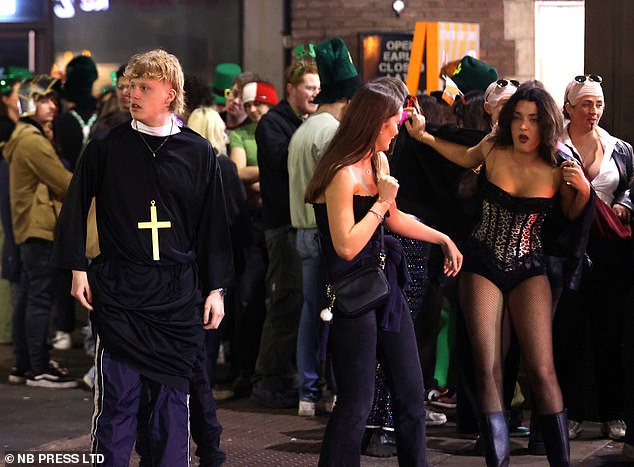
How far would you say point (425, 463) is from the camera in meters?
5.39

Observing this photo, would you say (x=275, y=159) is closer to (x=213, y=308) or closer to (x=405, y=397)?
(x=213, y=308)

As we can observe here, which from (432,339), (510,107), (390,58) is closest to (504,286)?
(510,107)

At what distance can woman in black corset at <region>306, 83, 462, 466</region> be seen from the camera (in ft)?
17.3

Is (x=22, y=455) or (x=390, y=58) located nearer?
(x=22, y=455)

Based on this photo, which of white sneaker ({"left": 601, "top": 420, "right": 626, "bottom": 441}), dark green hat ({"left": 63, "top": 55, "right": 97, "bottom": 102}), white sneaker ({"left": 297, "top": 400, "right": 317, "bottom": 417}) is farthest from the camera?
dark green hat ({"left": 63, "top": 55, "right": 97, "bottom": 102})

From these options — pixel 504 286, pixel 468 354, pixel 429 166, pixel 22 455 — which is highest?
pixel 429 166

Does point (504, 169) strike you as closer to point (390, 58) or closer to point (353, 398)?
point (353, 398)

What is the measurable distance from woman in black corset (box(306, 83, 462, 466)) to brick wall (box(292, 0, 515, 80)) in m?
9.28

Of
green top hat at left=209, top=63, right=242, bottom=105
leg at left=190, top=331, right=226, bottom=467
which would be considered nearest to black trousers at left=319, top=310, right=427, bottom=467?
leg at left=190, top=331, right=226, bottom=467

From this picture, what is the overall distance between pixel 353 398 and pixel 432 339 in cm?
280

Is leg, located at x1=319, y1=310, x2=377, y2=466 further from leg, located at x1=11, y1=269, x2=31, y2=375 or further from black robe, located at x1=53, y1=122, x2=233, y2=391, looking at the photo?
leg, located at x1=11, y1=269, x2=31, y2=375

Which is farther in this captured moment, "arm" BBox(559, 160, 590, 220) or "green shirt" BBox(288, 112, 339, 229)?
"green shirt" BBox(288, 112, 339, 229)

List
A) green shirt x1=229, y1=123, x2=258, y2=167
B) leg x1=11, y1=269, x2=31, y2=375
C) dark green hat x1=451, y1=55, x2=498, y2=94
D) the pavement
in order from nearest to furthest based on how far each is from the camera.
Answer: the pavement
dark green hat x1=451, y1=55, x2=498, y2=94
leg x1=11, y1=269, x2=31, y2=375
green shirt x1=229, y1=123, x2=258, y2=167

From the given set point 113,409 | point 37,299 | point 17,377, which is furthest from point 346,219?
point 17,377
